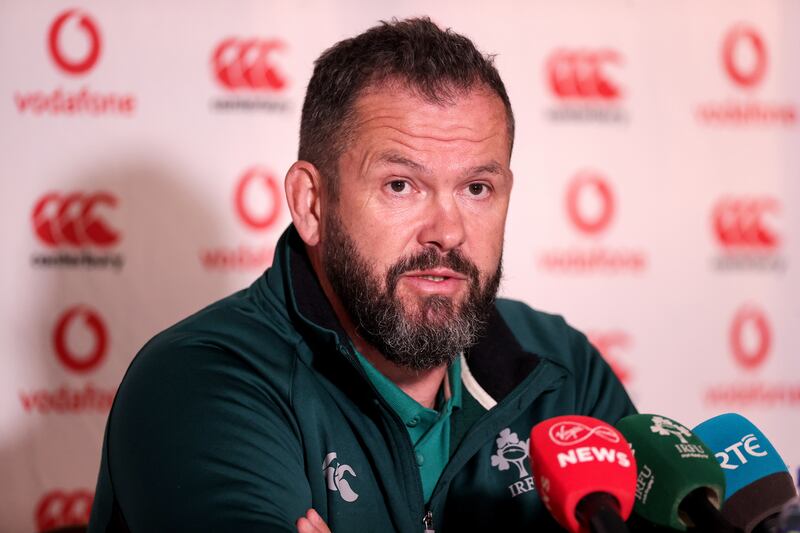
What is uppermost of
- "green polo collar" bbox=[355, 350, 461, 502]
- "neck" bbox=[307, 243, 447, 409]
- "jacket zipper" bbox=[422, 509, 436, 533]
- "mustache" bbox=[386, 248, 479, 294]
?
"mustache" bbox=[386, 248, 479, 294]

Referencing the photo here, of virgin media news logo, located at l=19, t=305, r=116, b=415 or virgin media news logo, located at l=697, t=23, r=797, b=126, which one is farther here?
virgin media news logo, located at l=697, t=23, r=797, b=126

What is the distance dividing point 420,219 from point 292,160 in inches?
67.6

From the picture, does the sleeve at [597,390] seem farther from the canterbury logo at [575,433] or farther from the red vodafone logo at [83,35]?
the red vodafone logo at [83,35]

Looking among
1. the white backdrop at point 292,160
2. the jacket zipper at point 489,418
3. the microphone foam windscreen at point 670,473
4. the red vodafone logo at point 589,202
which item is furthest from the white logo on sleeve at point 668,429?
the red vodafone logo at point 589,202

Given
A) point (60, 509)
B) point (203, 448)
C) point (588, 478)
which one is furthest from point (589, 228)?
point (588, 478)

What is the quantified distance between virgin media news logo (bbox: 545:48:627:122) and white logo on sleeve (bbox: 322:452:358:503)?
86.6 inches

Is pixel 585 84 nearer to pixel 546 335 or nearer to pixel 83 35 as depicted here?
pixel 546 335

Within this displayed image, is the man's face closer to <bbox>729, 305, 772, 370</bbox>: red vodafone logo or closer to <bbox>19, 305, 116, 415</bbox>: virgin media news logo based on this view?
<bbox>19, 305, 116, 415</bbox>: virgin media news logo

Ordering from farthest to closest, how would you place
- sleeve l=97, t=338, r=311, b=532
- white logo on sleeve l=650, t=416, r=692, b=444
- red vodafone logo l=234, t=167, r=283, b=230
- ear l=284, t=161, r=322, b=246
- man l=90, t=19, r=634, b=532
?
red vodafone logo l=234, t=167, r=283, b=230 < ear l=284, t=161, r=322, b=246 < man l=90, t=19, r=634, b=532 < sleeve l=97, t=338, r=311, b=532 < white logo on sleeve l=650, t=416, r=692, b=444

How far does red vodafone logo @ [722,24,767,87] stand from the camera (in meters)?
3.81

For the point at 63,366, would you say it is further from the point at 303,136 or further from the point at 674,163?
the point at 674,163

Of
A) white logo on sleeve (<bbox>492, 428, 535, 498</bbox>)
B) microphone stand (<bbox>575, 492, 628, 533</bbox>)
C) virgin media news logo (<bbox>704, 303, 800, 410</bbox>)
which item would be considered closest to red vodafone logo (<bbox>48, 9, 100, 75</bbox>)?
white logo on sleeve (<bbox>492, 428, 535, 498</bbox>)

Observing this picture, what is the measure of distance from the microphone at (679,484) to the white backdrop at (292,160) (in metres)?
2.23

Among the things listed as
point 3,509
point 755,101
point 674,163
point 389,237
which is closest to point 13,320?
point 3,509
